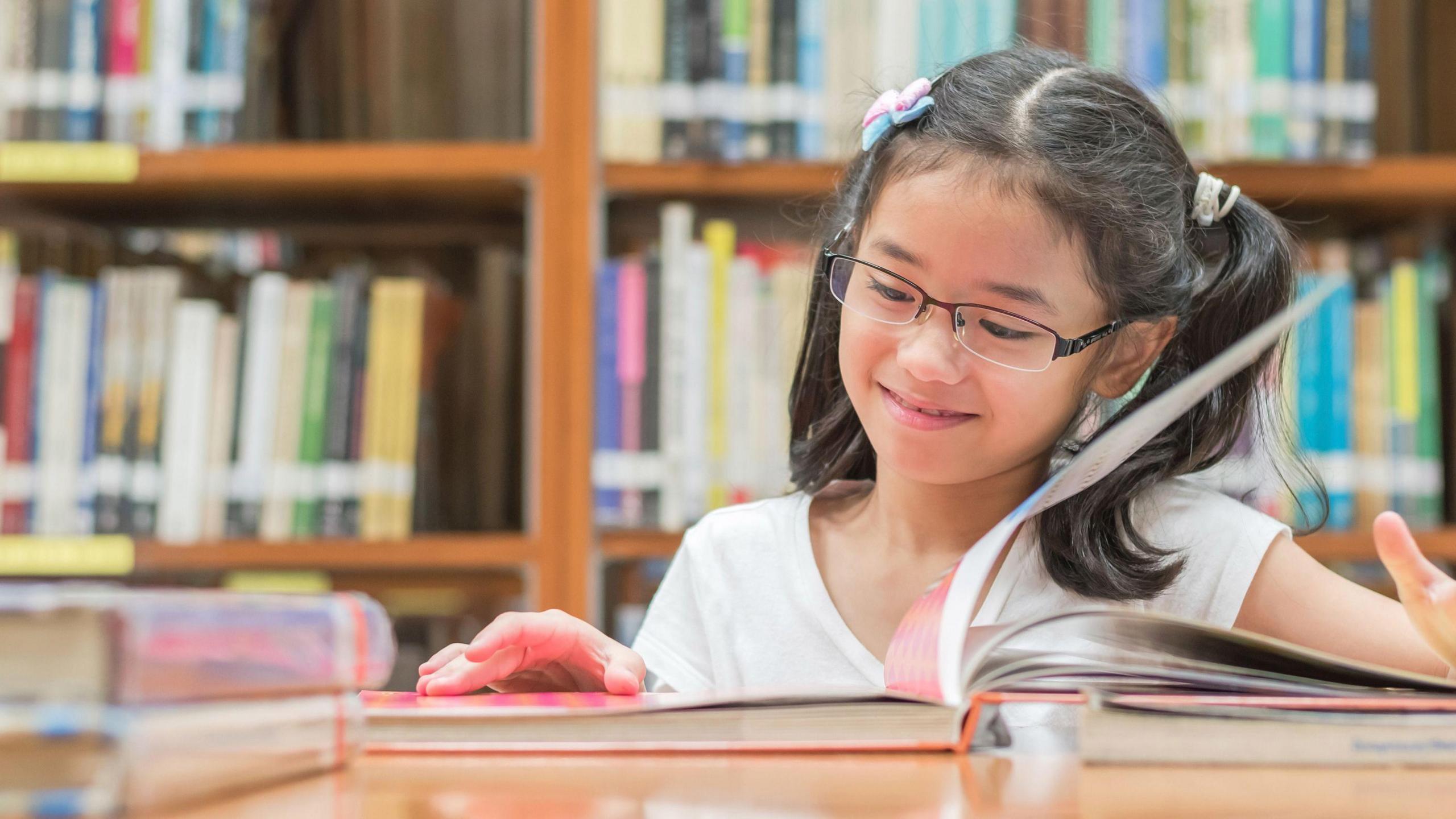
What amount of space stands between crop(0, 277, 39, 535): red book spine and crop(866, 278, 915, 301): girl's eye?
105 centimetres

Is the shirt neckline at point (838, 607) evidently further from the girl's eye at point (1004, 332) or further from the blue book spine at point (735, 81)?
the blue book spine at point (735, 81)

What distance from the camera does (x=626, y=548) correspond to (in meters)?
1.43

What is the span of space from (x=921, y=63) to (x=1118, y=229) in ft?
2.03

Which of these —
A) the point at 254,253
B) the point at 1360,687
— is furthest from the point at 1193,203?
the point at 254,253

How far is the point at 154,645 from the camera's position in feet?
1.04

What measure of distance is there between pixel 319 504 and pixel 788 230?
2.16 feet

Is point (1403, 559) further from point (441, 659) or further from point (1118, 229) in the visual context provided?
point (441, 659)

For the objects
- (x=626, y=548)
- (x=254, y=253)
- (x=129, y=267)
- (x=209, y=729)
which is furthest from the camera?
(x=254, y=253)

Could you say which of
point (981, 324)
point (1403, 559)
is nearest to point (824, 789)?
point (1403, 559)

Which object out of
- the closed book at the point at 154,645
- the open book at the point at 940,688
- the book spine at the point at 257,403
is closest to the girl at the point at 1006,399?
the open book at the point at 940,688

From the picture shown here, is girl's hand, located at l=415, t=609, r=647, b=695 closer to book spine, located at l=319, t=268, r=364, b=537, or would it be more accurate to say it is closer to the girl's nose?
the girl's nose

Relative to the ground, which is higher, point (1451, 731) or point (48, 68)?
point (48, 68)

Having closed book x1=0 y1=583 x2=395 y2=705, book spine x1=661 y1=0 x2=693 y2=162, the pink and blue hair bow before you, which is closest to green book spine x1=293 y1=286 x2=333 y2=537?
book spine x1=661 y1=0 x2=693 y2=162

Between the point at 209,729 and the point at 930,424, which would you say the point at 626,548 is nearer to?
the point at 930,424
